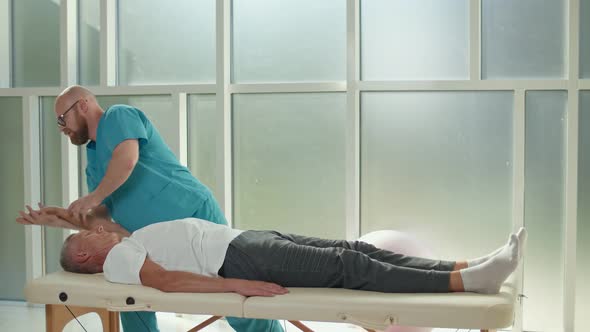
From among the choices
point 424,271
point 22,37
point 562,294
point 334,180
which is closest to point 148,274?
point 424,271

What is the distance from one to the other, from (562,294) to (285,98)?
1.56 meters

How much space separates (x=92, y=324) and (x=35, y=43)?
5.03 feet

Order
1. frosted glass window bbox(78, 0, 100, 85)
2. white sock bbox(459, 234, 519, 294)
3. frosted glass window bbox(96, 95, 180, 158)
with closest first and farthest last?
white sock bbox(459, 234, 519, 294), frosted glass window bbox(96, 95, 180, 158), frosted glass window bbox(78, 0, 100, 85)

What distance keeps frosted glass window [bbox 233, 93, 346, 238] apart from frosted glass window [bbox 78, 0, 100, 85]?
0.80m

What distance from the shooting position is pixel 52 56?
3.95 m

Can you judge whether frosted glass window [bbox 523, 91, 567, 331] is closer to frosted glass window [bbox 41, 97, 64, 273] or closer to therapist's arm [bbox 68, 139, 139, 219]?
therapist's arm [bbox 68, 139, 139, 219]

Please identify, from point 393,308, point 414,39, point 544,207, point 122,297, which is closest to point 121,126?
point 122,297

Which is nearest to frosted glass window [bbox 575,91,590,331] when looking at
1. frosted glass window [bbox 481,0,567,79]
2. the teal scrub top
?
frosted glass window [bbox 481,0,567,79]

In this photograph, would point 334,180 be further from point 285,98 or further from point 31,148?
point 31,148

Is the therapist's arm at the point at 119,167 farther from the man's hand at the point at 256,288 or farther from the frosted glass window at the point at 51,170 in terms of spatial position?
the frosted glass window at the point at 51,170

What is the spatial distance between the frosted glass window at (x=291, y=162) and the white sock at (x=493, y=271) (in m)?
1.54

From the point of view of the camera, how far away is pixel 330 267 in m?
2.17

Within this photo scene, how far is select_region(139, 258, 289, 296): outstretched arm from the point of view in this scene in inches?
82.9

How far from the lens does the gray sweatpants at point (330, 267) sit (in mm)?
2092
